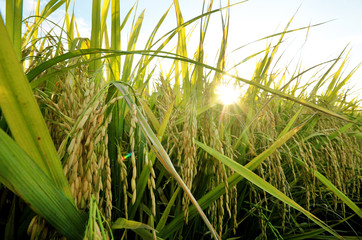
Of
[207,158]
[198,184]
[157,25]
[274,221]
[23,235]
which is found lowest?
[274,221]

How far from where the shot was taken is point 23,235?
0.79 metres

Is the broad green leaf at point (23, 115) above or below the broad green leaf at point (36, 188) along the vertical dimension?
above

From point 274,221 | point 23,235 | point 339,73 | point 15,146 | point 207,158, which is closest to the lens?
point 15,146

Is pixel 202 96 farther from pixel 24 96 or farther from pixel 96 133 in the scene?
pixel 24 96

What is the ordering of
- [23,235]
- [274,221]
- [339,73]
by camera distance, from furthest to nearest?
1. [339,73]
2. [274,221]
3. [23,235]

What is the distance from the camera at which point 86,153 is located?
1.99ft

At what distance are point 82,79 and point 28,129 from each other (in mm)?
352

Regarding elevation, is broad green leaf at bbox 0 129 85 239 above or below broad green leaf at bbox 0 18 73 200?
below

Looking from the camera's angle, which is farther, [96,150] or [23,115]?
[96,150]

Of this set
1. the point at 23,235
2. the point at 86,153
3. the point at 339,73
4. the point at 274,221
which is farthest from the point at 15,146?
the point at 339,73

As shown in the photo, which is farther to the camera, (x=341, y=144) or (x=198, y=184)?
(x=341, y=144)

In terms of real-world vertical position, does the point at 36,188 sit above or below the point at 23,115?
below

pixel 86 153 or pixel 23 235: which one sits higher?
pixel 86 153

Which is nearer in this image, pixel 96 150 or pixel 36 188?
pixel 36 188
